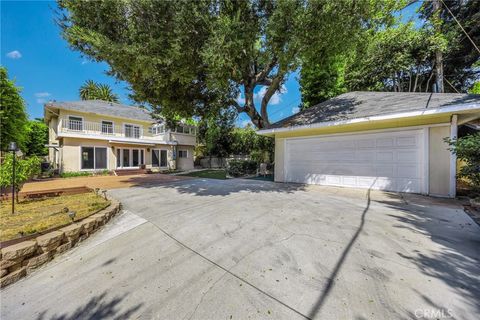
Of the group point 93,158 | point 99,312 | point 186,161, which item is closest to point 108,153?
point 93,158

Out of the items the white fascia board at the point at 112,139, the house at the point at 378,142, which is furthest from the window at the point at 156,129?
the house at the point at 378,142

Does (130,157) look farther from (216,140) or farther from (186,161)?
(216,140)

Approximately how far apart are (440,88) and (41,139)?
42.3 metres

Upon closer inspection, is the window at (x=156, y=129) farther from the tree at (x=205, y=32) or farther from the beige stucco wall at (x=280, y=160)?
the beige stucco wall at (x=280, y=160)

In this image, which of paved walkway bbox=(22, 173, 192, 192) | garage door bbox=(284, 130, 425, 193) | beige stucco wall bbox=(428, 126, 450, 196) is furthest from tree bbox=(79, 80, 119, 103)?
beige stucco wall bbox=(428, 126, 450, 196)

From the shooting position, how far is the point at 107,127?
16922mm

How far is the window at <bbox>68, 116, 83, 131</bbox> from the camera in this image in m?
14.9

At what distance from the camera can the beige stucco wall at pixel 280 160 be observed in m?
10.2

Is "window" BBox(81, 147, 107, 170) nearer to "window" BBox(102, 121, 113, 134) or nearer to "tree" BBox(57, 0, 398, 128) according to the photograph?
"window" BBox(102, 121, 113, 134)

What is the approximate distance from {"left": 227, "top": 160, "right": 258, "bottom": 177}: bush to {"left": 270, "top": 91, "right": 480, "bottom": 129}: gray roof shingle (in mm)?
4252

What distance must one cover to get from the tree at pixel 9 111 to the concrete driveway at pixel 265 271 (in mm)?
15675

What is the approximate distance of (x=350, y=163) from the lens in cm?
822

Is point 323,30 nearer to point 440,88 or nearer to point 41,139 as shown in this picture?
point 440,88

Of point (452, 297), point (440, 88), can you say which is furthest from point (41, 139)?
point (440, 88)
